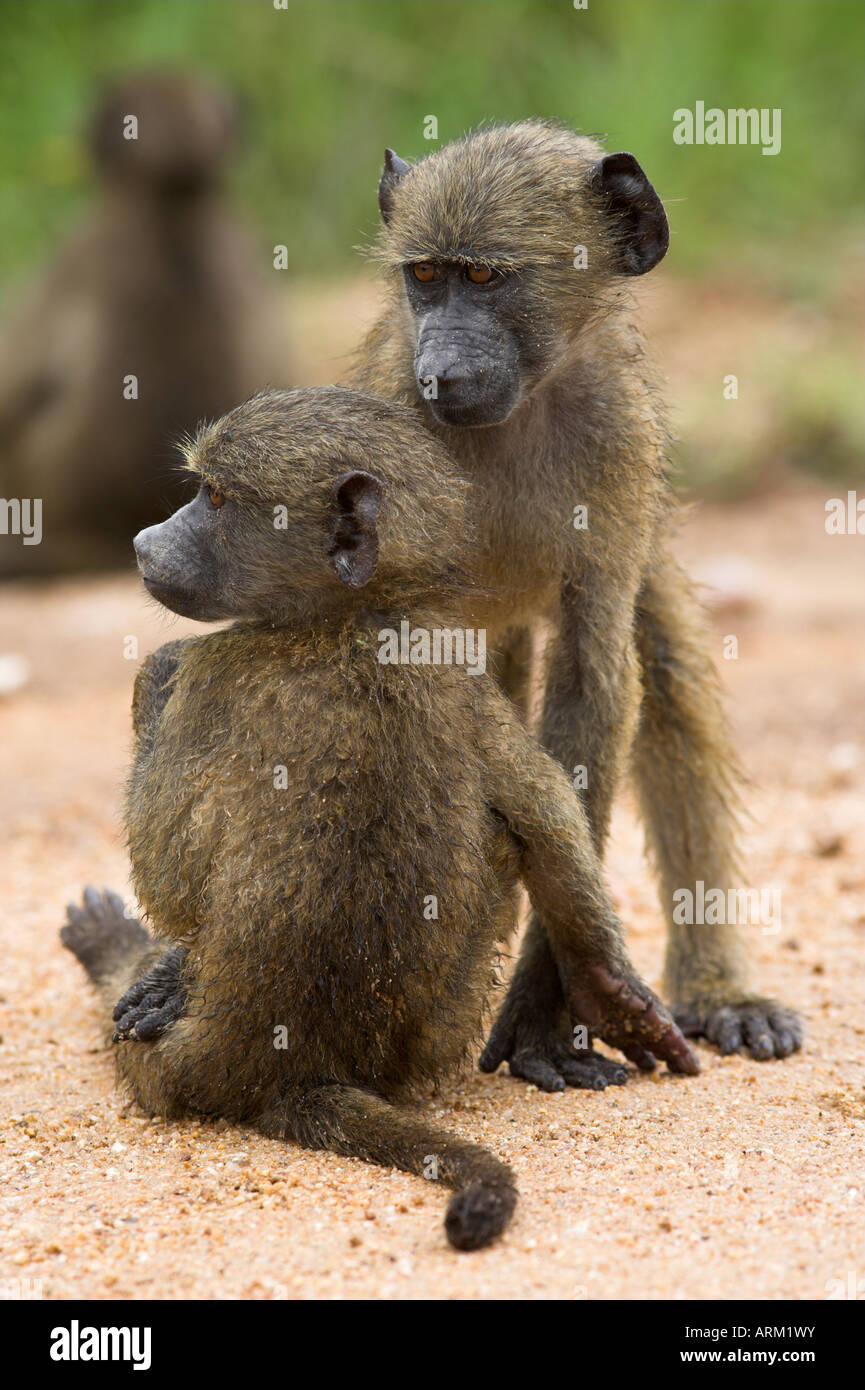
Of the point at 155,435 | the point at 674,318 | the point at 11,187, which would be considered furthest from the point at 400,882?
the point at 11,187

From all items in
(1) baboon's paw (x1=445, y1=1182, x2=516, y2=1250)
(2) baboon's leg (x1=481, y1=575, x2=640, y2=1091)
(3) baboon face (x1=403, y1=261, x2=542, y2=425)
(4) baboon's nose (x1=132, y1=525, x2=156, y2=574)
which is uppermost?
(3) baboon face (x1=403, y1=261, x2=542, y2=425)

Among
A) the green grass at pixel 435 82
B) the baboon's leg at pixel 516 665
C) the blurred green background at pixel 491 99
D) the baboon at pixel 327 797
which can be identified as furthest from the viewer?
the green grass at pixel 435 82

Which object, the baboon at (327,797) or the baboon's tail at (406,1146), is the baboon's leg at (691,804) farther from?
the baboon's tail at (406,1146)

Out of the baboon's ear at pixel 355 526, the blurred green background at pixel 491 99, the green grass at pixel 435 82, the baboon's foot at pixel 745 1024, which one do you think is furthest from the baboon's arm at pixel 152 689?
the green grass at pixel 435 82

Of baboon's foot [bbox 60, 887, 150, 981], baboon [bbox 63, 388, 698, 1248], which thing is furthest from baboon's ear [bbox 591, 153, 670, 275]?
baboon's foot [bbox 60, 887, 150, 981]

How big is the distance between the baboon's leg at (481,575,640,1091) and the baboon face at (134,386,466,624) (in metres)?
0.52

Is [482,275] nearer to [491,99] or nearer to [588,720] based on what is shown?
[588,720]

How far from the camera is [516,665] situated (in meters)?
4.41

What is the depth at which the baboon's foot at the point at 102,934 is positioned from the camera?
176 inches

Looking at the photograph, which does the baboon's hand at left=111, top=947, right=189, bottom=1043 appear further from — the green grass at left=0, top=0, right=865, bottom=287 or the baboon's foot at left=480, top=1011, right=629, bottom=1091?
the green grass at left=0, top=0, right=865, bottom=287

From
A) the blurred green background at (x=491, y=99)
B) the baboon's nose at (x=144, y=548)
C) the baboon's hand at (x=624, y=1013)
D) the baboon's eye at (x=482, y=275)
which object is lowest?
the baboon's hand at (x=624, y=1013)

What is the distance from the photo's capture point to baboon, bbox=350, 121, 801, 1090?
3773mm

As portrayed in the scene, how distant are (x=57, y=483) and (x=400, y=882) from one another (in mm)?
7867

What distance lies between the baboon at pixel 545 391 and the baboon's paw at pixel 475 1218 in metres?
1.05
